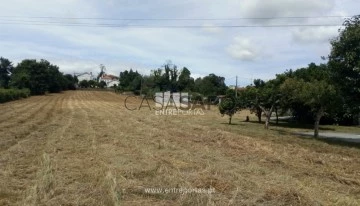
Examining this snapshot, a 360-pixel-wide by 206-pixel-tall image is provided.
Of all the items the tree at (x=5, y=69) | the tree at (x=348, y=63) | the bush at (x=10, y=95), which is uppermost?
the tree at (x=5, y=69)

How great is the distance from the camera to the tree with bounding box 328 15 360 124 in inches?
783

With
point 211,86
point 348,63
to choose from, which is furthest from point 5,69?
point 348,63

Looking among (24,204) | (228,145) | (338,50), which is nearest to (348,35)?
(338,50)

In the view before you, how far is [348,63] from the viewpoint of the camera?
65.9 feet

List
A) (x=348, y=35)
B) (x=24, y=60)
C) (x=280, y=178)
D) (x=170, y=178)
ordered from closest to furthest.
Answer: (x=170, y=178), (x=280, y=178), (x=348, y=35), (x=24, y=60)

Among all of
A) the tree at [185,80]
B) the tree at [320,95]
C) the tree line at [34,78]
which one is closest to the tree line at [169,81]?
the tree at [185,80]

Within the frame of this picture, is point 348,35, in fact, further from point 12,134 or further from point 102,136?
point 12,134

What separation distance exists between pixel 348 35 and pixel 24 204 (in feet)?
55.9

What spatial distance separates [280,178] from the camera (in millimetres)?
10734

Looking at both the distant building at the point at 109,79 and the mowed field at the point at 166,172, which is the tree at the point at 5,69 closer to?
the distant building at the point at 109,79

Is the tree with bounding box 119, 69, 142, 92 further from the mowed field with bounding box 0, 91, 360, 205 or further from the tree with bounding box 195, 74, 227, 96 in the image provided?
the mowed field with bounding box 0, 91, 360, 205

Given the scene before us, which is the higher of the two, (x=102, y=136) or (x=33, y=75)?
(x=33, y=75)

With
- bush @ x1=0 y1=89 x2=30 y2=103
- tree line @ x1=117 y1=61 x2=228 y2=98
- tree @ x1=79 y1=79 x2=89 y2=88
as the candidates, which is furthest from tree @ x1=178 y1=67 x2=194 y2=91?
tree @ x1=79 y1=79 x2=89 y2=88

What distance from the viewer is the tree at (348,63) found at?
19891mm
